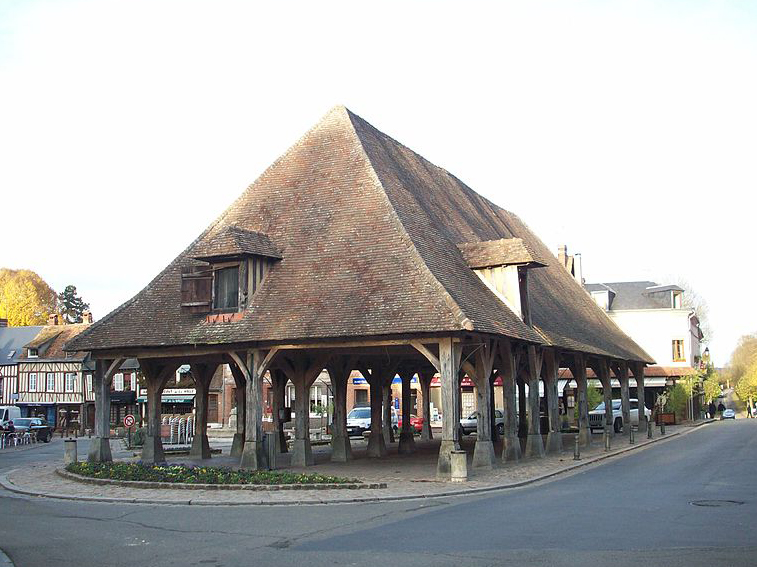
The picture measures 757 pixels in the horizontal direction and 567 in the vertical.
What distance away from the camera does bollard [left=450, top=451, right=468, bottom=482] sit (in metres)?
18.2

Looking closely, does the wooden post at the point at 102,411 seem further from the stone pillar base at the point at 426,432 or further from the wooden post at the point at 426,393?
the stone pillar base at the point at 426,432

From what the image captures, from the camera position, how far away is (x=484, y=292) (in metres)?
22.6

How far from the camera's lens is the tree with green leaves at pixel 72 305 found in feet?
315

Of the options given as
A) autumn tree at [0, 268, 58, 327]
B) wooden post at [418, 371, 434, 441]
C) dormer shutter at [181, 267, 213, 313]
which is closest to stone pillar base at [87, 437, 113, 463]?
dormer shutter at [181, 267, 213, 313]

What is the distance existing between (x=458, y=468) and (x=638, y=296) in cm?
4895

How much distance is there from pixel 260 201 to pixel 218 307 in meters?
4.56

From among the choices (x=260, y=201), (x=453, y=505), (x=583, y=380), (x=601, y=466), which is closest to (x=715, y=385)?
(x=583, y=380)

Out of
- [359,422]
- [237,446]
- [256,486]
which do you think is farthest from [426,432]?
[256,486]

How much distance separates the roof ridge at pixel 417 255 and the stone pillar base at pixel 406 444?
9841 millimetres

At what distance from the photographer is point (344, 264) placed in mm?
21203

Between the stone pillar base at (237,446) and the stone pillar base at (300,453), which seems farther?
the stone pillar base at (237,446)

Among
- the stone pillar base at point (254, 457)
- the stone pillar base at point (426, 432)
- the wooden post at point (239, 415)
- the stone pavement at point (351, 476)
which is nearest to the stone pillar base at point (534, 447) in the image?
the stone pavement at point (351, 476)

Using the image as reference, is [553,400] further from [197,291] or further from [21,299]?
[21,299]

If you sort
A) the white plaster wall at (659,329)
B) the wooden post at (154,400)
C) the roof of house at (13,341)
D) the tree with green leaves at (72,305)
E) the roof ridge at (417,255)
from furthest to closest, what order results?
the tree with green leaves at (72,305), the roof of house at (13,341), the white plaster wall at (659,329), the wooden post at (154,400), the roof ridge at (417,255)
